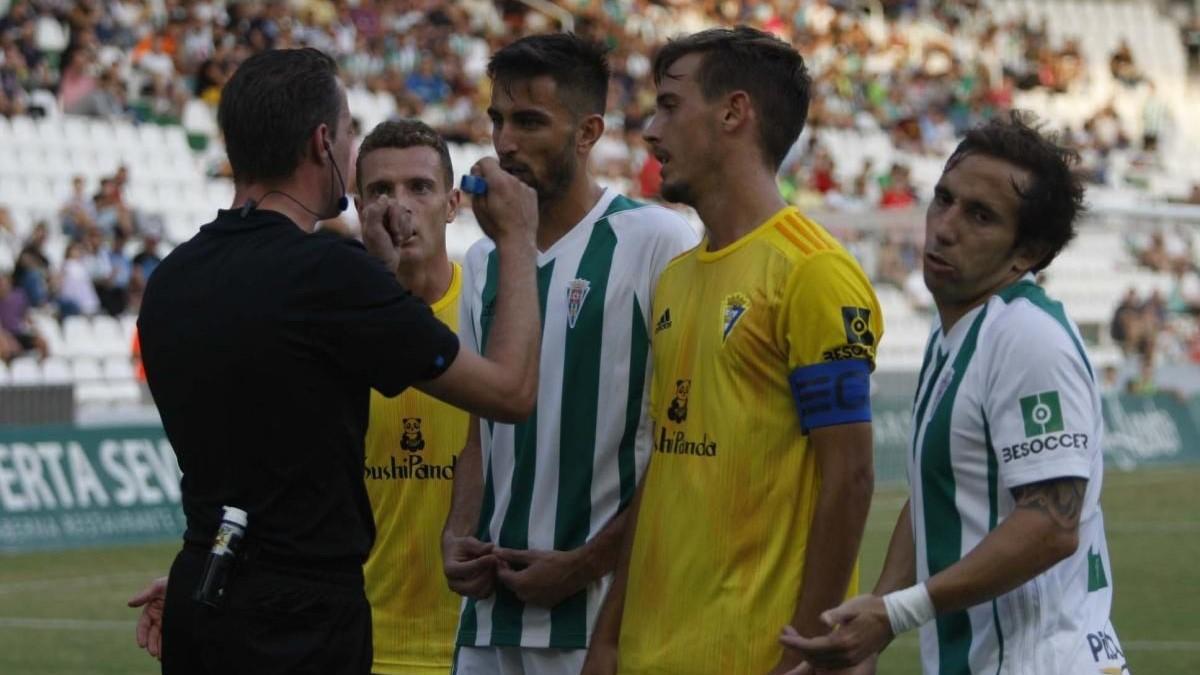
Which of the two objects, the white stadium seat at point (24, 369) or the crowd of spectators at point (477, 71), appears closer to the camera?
the white stadium seat at point (24, 369)

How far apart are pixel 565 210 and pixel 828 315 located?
3.85ft

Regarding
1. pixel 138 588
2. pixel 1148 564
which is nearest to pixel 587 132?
pixel 138 588

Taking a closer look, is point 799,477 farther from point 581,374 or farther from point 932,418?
point 581,374

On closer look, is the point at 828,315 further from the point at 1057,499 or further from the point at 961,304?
the point at 1057,499

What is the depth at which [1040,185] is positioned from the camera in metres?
4.14

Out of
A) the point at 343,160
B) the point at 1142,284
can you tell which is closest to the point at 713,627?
the point at 343,160

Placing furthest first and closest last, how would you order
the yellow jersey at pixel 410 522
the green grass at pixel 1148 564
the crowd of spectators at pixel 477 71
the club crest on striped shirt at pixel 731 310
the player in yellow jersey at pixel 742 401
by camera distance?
the crowd of spectators at pixel 477 71
the green grass at pixel 1148 564
the yellow jersey at pixel 410 522
the club crest on striped shirt at pixel 731 310
the player in yellow jersey at pixel 742 401

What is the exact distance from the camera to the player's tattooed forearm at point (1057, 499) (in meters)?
3.89

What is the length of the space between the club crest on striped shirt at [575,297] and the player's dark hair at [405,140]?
41.9 inches

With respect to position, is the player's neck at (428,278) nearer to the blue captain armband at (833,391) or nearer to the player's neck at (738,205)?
the player's neck at (738,205)

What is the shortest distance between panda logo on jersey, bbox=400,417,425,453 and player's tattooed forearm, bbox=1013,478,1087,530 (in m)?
2.31

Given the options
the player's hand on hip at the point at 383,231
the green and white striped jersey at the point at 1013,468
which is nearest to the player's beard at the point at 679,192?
the player's hand on hip at the point at 383,231

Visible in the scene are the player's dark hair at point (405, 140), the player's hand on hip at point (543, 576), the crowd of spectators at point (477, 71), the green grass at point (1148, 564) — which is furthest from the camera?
the crowd of spectators at point (477, 71)

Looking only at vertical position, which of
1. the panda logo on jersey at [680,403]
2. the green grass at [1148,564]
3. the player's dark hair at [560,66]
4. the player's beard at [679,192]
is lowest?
the green grass at [1148,564]
